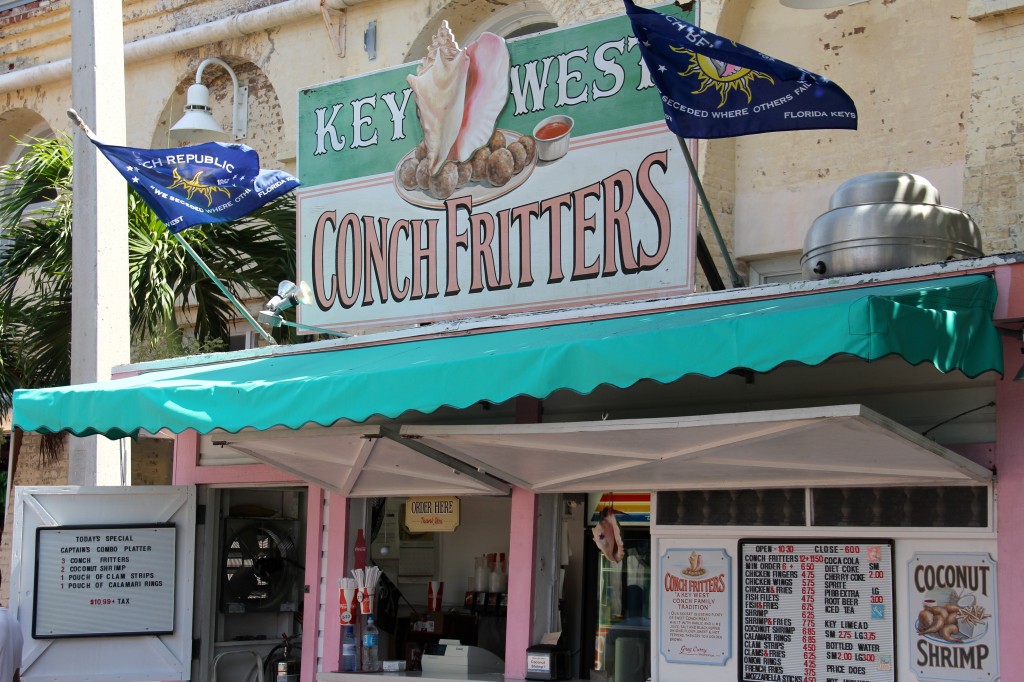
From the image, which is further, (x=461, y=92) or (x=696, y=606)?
(x=461, y=92)

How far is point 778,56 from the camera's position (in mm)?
9602

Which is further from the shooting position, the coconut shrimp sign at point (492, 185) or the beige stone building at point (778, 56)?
the beige stone building at point (778, 56)

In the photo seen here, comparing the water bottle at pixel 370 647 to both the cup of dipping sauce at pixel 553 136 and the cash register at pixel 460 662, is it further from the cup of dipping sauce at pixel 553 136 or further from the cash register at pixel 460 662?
the cup of dipping sauce at pixel 553 136

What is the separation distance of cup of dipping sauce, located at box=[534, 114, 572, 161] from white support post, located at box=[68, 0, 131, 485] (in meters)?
3.47

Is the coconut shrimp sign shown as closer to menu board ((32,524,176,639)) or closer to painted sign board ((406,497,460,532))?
painted sign board ((406,497,460,532))

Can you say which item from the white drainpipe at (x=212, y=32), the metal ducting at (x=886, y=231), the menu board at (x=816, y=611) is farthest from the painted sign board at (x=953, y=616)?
the white drainpipe at (x=212, y=32)

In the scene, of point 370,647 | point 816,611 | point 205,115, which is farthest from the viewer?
point 205,115

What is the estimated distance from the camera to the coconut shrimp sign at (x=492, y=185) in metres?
7.77

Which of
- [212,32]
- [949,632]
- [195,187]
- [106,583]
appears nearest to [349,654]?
[106,583]

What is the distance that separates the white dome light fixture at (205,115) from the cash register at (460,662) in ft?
19.6

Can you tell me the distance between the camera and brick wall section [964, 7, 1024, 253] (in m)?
8.15

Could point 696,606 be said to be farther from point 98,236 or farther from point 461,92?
point 98,236

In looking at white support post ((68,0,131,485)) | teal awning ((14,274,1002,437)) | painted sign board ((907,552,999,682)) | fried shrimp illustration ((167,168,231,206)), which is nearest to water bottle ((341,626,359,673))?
teal awning ((14,274,1002,437))

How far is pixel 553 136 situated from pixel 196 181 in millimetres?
2540
